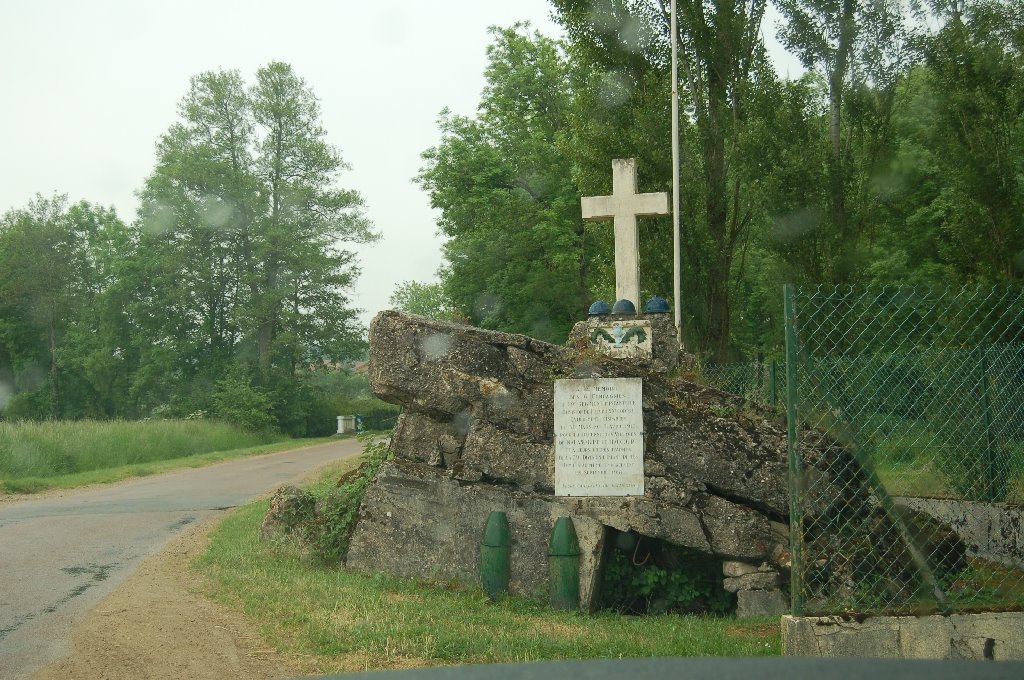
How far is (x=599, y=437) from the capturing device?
28.0ft

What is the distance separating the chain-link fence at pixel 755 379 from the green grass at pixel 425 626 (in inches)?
145

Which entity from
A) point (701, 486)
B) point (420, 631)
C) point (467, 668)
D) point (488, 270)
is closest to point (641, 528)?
point (701, 486)

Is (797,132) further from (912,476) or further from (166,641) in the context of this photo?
(166,641)

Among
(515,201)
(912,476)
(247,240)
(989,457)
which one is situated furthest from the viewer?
(247,240)

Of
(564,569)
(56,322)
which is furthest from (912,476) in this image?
(56,322)

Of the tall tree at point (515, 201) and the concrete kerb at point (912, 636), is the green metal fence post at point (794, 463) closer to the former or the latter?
the concrete kerb at point (912, 636)

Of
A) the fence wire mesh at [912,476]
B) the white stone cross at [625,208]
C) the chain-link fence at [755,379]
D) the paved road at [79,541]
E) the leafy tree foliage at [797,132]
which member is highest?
the leafy tree foliage at [797,132]

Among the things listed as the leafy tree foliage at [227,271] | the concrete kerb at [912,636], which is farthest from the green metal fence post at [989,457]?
the leafy tree foliage at [227,271]

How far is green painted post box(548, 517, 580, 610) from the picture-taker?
8.03 metres

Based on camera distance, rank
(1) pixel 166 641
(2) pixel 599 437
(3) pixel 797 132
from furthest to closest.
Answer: (3) pixel 797 132 < (2) pixel 599 437 < (1) pixel 166 641

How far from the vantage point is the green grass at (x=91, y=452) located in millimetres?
20281

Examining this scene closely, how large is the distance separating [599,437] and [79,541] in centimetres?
744

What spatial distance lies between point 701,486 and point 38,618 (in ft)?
18.8

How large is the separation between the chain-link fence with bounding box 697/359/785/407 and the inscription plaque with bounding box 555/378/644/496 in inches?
86.2
